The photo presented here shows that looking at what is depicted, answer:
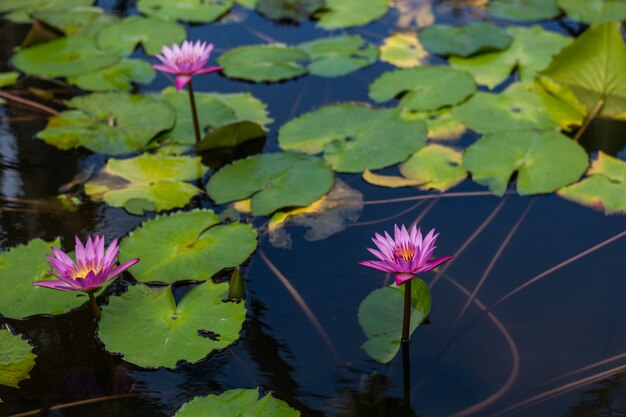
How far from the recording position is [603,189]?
2578 millimetres

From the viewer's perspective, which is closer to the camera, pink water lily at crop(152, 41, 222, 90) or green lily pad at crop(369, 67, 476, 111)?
pink water lily at crop(152, 41, 222, 90)

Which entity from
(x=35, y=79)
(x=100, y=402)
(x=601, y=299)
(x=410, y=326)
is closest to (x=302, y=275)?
(x=410, y=326)

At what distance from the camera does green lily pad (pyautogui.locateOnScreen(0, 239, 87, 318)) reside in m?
2.14

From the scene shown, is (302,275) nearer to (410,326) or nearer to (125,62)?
(410,326)

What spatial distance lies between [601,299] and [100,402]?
1494 mm

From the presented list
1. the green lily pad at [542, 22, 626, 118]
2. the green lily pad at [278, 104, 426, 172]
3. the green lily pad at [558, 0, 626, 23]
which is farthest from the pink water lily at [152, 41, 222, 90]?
the green lily pad at [558, 0, 626, 23]

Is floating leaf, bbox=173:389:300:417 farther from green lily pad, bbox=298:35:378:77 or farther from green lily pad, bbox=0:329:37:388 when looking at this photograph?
green lily pad, bbox=298:35:378:77

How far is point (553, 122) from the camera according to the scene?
297cm

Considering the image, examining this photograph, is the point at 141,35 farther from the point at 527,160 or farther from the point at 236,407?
the point at 236,407

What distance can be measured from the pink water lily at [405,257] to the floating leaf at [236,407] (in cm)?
43

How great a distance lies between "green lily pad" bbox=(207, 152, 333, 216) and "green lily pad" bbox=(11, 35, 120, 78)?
120 centimetres

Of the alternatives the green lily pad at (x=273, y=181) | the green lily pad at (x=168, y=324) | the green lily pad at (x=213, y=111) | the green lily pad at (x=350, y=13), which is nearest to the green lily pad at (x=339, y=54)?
the green lily pad at (x=350, y=13)

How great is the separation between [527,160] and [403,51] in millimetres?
1147

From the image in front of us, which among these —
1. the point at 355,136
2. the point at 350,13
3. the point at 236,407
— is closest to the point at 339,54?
the point at 350,13
